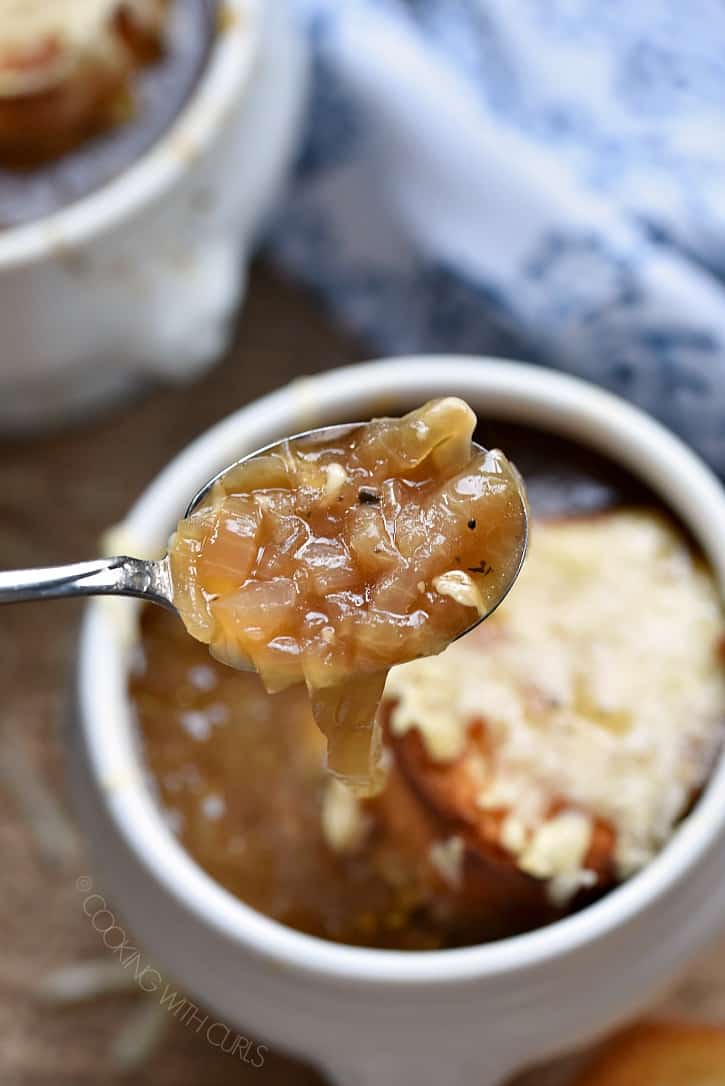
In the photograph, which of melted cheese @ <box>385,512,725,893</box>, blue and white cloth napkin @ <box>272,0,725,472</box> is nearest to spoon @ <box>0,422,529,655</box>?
melted cheese @ <box>385,512,725,893</box>

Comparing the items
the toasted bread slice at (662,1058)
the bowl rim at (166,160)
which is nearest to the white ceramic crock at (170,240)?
the bowl rim at (166,160)

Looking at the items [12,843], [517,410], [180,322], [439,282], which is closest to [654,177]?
[439,282]

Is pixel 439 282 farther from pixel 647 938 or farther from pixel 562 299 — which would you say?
pixel 647 938

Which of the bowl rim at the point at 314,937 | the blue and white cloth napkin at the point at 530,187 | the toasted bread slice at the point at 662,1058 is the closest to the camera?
the bowl rim at the point at 314,937

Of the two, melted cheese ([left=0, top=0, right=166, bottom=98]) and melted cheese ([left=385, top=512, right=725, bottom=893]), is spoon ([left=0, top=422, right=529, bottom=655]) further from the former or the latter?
melted cheese ([left=0, top=0, right=166, bottom=98])

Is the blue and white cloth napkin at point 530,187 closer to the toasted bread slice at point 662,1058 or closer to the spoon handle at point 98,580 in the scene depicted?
the toasted bread slice at point 662,1058

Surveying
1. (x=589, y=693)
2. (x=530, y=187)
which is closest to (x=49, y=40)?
(x=530, y=187)

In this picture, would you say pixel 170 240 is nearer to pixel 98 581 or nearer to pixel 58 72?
pixel 58 72
